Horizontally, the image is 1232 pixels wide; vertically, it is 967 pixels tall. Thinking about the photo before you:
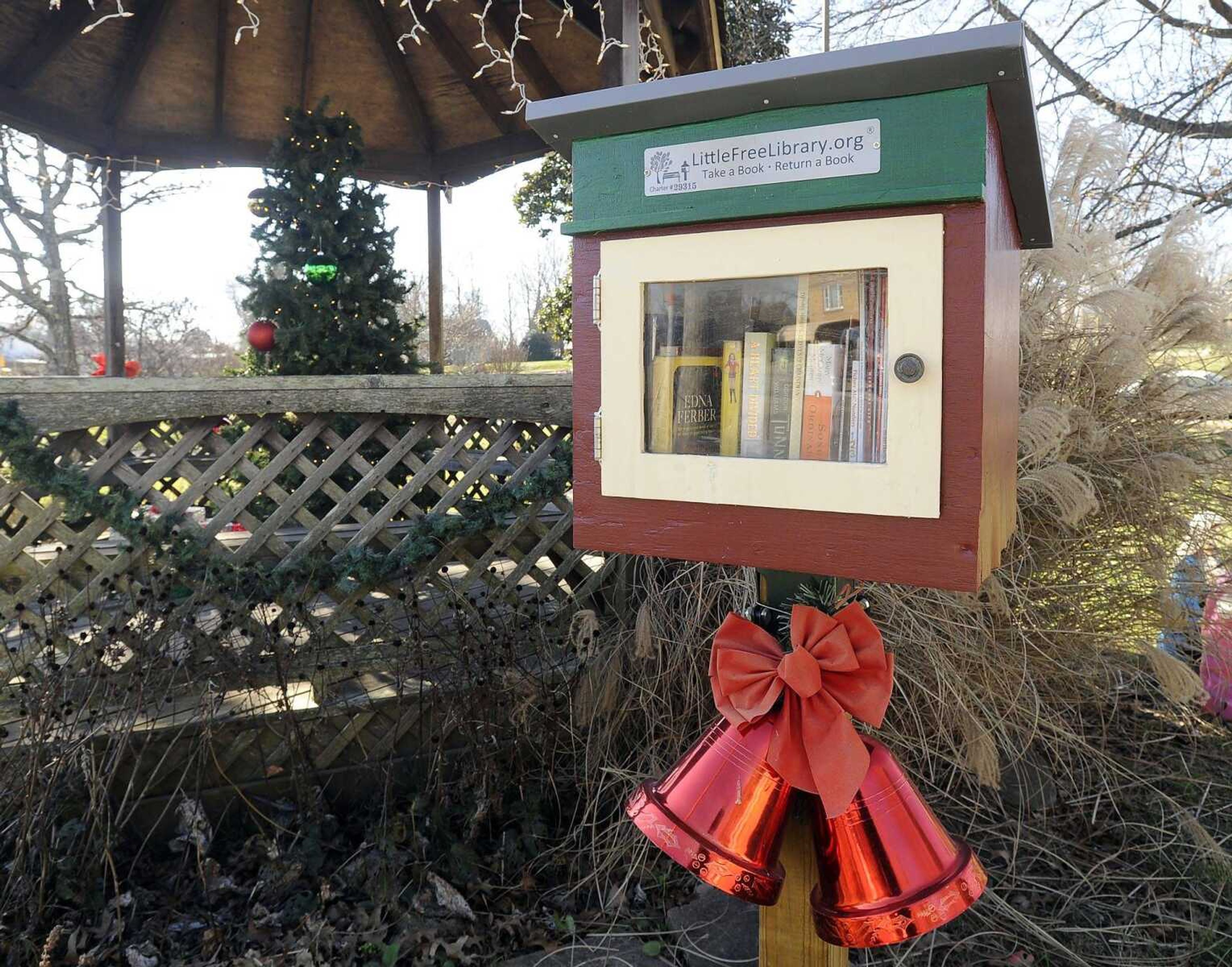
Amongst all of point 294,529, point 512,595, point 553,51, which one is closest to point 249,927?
point 512,595

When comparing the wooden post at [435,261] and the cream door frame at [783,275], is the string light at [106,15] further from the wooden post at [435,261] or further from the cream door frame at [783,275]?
the cream door frame at [783,275]

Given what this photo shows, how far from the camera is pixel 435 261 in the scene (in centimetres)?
671

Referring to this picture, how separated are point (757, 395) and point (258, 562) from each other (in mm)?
2310

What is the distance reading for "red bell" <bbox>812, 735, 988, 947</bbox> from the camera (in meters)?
1.35

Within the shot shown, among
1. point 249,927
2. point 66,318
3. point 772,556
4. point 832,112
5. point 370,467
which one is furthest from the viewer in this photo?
point 66,318

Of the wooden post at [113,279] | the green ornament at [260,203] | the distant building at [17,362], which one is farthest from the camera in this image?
the distant building at [17,362]

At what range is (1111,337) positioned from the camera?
2.89m

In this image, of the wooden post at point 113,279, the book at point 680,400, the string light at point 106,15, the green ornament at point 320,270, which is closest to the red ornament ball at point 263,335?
the green ornament at point 320,270

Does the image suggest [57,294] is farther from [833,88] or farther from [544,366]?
[833,88]

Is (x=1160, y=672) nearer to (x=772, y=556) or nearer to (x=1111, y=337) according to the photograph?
(x=1111, y=337)

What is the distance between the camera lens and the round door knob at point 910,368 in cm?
118

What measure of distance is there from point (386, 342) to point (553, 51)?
2.38 metres

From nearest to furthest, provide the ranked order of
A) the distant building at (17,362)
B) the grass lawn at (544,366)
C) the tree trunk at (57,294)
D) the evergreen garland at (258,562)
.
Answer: the evergreen garland at (258,562)
the grass lawn at (544,366)
the tree trunk at (57,294)
the distant building at (17,362)

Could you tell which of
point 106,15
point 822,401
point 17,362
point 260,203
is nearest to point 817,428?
point 822,401
